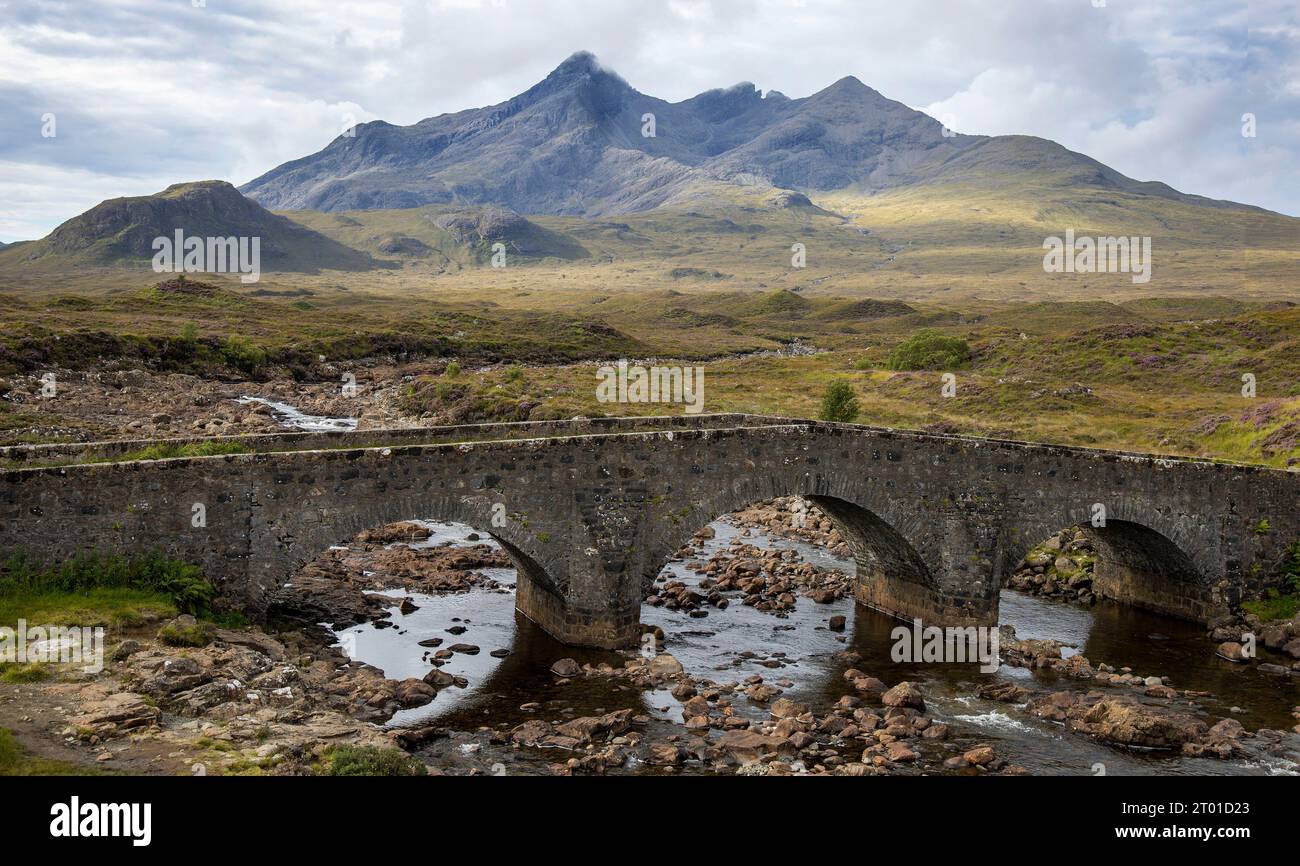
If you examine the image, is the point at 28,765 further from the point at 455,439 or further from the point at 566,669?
the point at 455,439

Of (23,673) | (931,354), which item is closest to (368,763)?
(23,673)

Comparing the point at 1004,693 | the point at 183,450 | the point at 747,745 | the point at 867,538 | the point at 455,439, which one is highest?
the point at 455,439

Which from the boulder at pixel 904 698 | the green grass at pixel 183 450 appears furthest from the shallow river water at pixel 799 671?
the green grass at pixel 183 450

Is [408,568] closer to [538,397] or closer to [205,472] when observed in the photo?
[205,472]

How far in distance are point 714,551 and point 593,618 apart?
13.8 metres

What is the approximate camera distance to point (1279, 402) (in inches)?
1911

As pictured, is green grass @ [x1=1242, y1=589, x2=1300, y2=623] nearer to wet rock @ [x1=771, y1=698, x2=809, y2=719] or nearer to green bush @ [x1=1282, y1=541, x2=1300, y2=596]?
green bush @ [x1=1282, y1=541, x2=1300, y2=596]

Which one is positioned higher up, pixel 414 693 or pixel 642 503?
pixel 642 503

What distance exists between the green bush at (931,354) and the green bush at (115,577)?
2621 inches

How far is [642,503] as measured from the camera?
24.4m

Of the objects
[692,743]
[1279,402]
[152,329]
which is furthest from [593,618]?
[152,329]

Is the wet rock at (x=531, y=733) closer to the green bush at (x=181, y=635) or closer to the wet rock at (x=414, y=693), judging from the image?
the wet rock at (x=414, y=693)

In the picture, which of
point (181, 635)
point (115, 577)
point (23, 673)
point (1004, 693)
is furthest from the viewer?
point (1004, 693)

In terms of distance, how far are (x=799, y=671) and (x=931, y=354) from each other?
58.7 m
